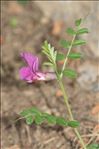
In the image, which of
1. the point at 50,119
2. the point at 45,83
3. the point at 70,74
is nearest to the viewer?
the point at 50,119

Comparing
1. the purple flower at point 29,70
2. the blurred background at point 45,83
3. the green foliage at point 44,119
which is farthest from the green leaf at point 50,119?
the blurred background at point 45,83

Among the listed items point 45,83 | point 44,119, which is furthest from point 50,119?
point 45,83

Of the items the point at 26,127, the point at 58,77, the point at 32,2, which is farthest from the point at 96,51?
the point at 32,2

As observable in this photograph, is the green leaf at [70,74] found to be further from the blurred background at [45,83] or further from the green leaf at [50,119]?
the blurred background at [45,83]

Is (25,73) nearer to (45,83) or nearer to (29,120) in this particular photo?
(29,120)

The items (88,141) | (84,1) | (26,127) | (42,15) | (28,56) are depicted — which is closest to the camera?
(28,56)

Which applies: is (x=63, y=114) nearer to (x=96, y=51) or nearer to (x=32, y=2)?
(x=96, y=51)

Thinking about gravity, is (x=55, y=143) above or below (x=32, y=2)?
below

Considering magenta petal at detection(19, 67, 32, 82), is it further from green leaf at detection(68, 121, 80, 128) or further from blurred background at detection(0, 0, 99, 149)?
blurred background at detection(0, 0, 99, 149)
